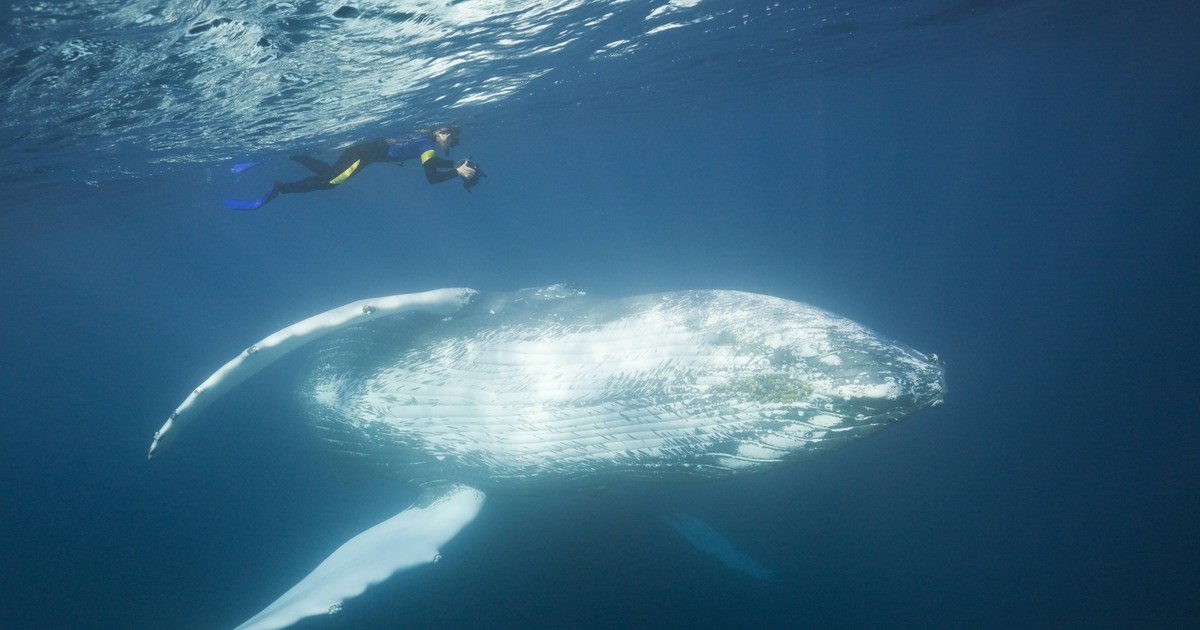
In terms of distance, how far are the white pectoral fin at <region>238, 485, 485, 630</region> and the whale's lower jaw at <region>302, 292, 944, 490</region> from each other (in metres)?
0.26

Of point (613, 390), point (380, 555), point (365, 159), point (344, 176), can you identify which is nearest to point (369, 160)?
point (365, 159)

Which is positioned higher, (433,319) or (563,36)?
(563,36)

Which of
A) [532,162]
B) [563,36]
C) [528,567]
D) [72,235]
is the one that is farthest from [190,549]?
[532,162]

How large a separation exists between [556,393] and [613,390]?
19.9 inches

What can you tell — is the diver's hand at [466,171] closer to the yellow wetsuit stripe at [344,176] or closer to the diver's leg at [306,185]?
the yellow wetsuit stripe at [344,176]

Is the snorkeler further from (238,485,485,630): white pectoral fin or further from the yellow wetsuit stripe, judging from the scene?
(238,485,485,630): white pectoral fin

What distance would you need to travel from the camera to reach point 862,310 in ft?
71.1

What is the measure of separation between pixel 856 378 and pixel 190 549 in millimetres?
17287

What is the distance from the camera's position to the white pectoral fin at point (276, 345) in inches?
171

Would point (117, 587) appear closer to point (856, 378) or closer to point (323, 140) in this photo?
point (323, 140)

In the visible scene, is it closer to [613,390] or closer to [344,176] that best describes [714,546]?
[613,390]

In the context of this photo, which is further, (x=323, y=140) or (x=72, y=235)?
(x=72, y=235)

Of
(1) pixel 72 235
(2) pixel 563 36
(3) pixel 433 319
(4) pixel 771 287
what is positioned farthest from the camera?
(1) pixel 72 235

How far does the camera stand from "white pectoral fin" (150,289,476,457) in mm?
4348
